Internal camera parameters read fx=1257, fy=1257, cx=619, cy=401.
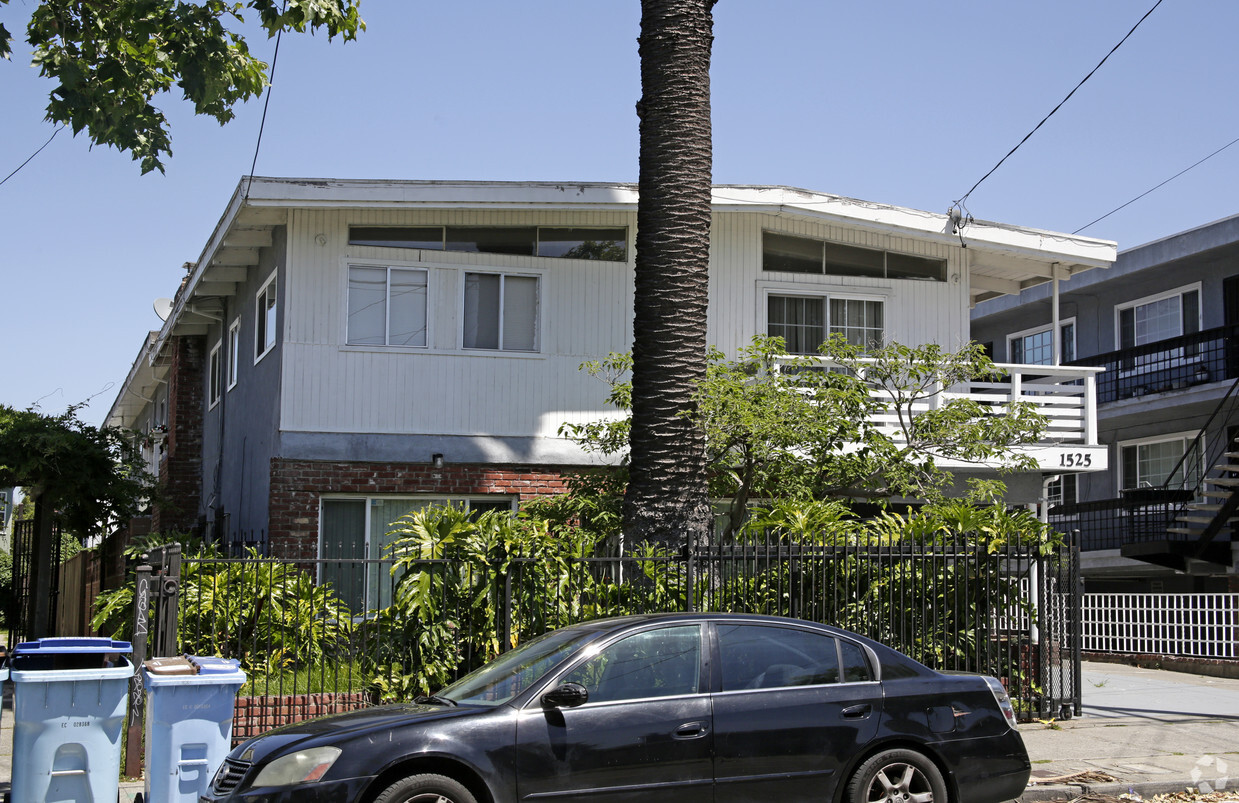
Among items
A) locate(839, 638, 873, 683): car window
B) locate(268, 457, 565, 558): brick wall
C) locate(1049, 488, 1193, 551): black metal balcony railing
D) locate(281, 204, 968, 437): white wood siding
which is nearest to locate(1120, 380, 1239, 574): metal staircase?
locate(1049, 488, 1193, 551): black metal balcony railing

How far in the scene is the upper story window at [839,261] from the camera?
1659 cm

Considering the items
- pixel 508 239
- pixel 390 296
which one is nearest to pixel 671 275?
pixel 508 239

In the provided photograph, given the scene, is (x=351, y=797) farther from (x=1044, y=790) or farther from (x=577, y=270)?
(x=577, y=270)

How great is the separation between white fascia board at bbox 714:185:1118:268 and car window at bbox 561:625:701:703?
9227mm

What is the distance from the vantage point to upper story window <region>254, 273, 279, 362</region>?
15648 millimetres

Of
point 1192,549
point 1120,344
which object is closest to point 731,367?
point 1192,549

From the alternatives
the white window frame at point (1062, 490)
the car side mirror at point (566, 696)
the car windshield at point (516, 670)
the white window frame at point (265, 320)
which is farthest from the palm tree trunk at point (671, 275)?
the white window frame at point (1062, 490)

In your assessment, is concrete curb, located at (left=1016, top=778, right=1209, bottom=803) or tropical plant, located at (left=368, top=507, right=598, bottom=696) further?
tropical plant, located at (left=368, top=507, right=598, bottom=696)

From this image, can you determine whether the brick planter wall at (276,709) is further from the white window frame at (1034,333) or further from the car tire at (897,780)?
the white window frame at (1034,333)

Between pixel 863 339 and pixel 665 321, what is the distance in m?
5.95

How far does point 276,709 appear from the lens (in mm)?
10008

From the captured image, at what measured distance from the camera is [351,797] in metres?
6.08

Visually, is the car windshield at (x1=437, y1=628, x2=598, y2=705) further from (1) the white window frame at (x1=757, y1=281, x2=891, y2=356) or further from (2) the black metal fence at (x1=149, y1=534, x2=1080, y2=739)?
(1) the white window frame at (x1=757, y1=281, x2=891, y2=356)

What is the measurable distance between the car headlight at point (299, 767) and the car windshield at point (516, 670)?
2.95 ft
